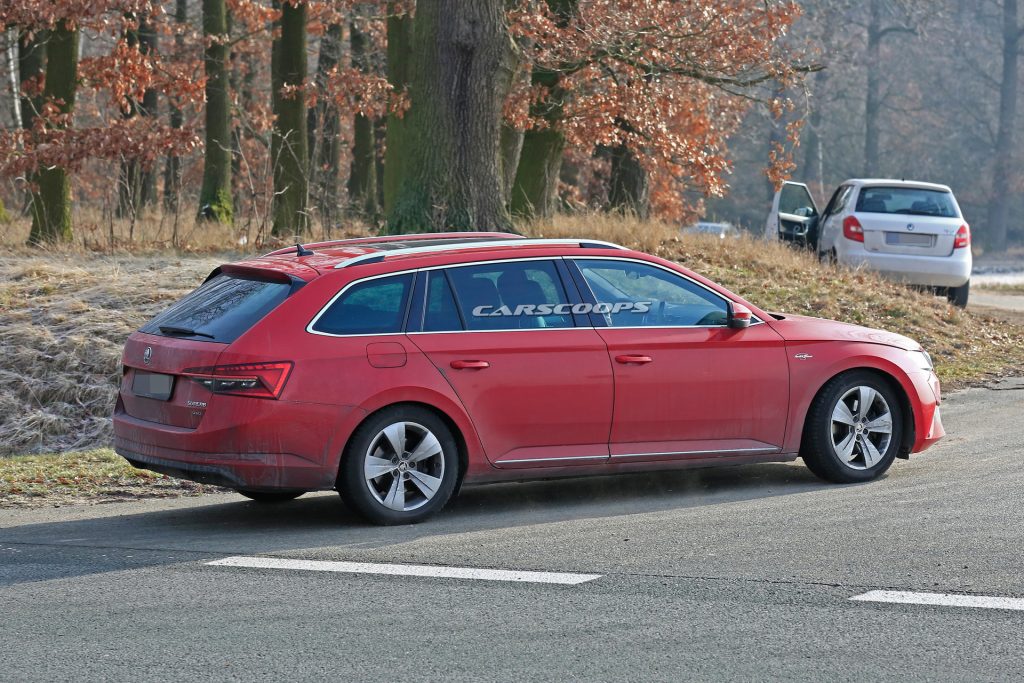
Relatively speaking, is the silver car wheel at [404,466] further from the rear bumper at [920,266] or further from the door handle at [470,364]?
the rear bumper at [920,266]

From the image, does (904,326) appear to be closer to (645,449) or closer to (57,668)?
(645,449)

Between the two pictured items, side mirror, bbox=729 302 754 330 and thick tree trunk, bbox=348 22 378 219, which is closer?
side mirror, bbox=729 302 754 330

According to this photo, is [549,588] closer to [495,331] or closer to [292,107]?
[495,331]

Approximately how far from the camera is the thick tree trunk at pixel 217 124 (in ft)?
89.6

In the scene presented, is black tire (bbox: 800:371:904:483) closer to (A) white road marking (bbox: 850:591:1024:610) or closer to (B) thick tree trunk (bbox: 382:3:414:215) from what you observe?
(A) white road marking (bbox: 850:591:1024:610)

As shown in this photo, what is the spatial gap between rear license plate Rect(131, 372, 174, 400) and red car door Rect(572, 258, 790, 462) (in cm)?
246

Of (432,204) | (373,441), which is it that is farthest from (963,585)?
(432,204)

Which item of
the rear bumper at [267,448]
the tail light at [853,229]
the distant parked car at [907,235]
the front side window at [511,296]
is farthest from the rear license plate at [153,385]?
the tail light at [853,229]

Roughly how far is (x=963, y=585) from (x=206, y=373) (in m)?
3.92

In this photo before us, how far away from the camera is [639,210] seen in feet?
83.7

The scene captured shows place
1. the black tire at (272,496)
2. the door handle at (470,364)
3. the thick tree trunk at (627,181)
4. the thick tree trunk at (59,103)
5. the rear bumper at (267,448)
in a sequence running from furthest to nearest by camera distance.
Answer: the thick tree trunk at (627,181), the thick tree trunk at (59,103), the black tire at (272,496), the door handle at (470,364), the rear bumper at (267,448)

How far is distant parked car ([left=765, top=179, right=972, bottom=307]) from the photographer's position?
65.1ft

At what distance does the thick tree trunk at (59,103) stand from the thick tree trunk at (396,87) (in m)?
4.38

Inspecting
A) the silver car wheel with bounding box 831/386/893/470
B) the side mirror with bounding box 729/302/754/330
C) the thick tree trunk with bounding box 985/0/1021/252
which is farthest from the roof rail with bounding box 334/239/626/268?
the thick tree trunk with bounding box 985/0/1021/252
